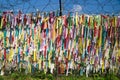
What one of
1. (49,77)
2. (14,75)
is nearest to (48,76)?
(49,77)

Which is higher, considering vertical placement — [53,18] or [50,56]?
[53,18]

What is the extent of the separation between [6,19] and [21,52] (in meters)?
0.97

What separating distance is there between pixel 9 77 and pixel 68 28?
206 cm

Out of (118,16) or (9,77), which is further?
(118,16)

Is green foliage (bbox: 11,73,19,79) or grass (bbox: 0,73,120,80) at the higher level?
green foliage (bbox: 11,73,19,79)

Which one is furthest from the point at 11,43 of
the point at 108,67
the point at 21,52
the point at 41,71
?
the point at 108,67

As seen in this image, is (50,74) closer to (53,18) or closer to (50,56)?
(50,56)

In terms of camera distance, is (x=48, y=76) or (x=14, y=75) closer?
(x=14, y=75)

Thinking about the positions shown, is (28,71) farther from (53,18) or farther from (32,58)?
(53,18)

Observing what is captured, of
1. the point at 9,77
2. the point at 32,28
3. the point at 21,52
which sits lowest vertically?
the point at 9,77

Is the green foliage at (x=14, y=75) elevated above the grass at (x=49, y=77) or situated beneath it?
elevated above

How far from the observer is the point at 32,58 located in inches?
417

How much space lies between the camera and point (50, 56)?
10641 mm

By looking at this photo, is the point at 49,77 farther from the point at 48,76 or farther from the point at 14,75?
the point at 14,75
